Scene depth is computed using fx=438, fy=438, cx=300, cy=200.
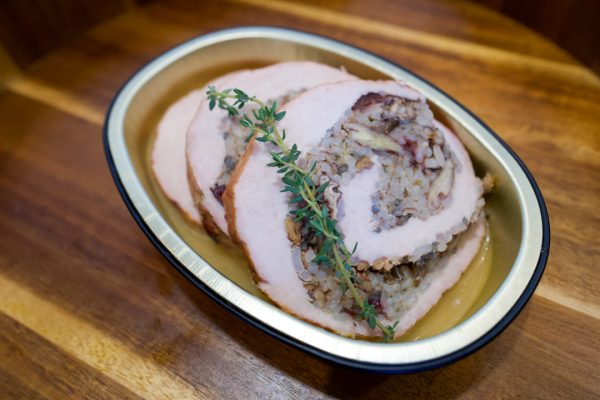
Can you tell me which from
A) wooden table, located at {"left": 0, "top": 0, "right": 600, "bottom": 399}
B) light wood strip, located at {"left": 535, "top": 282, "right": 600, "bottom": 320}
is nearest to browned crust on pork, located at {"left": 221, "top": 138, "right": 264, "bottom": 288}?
wooden table, located at {"left": 0, "top": 0, "right": 600, "bottom": 399}

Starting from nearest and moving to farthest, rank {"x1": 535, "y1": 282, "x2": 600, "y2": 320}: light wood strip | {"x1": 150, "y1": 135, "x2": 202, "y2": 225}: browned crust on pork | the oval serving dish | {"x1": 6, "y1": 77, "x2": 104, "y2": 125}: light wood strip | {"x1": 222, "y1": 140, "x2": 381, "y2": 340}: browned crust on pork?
the oval serving dish < {"x1": 222, "y1": 140, "x2": 381, "y2": 340}: browned crust on pork < {"x1": 535, "y1": 282, "x2": 600, "y2": 320}: light wood strip < {"x1": 150, "y1": 135, "x2": 202, "y2": 225}: browned crust on pork < {"x1": 6, "y1": 77, "x2": 104, "y2": 125}: light wood strip

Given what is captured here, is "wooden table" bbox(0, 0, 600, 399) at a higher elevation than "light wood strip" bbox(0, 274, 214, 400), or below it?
higher

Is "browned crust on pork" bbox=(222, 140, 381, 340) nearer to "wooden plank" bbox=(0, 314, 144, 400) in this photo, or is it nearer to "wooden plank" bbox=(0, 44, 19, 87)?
"wooden plank" bbox=(0, 314, 144, 400)

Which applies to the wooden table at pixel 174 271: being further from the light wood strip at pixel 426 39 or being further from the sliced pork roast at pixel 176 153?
the sliced pork roast at pixel 176 153

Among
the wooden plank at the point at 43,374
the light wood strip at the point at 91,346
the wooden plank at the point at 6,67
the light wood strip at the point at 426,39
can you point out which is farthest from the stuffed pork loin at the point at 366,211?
the wooden plank at the point at 6,67

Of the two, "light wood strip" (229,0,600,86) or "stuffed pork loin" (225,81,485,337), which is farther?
"light wood strip" (229,0,600,86)

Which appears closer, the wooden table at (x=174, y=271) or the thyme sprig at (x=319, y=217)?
the thyme sprig at (x=319, y=217)

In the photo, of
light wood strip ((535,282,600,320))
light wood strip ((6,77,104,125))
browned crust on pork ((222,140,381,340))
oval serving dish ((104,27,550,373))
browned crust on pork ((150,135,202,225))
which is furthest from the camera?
light wood strip ((6,77,104,125))
